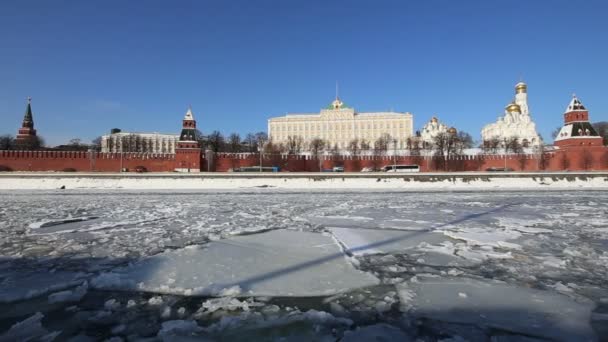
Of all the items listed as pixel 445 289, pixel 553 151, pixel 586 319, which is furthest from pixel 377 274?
pixel 553 151

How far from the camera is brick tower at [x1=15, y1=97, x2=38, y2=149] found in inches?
2399

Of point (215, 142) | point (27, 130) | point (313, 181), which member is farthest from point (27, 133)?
point (313, 181)

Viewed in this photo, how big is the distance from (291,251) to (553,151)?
5274cm

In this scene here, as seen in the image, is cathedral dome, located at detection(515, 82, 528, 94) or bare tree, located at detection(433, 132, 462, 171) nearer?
bare tree, located at detection(433, 132, 462, 171)

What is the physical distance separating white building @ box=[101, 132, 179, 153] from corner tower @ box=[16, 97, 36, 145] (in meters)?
13.1

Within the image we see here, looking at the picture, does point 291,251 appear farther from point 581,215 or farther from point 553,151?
point 553,151

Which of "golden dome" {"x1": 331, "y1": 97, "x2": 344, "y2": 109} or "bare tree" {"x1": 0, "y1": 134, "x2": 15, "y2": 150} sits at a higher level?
"golden dome" {"x1": 331, "y1": 97, "x2": 344, "y2": 109}

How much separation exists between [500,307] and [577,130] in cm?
5311

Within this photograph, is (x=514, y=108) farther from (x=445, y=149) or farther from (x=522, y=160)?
(x=522, y=160)

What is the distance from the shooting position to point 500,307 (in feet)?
10.7

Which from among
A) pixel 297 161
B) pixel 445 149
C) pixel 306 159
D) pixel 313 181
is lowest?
pixel 313 181

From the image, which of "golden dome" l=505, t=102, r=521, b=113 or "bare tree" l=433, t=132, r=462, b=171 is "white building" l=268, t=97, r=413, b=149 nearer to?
"golden dome" l=505, t=102, r=521, b=113

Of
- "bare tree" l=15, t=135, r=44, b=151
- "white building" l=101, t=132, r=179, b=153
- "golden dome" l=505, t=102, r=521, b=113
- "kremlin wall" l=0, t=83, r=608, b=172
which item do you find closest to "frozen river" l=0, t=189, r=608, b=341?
"kremlin wall" l=0, t=83, r=608, b=172

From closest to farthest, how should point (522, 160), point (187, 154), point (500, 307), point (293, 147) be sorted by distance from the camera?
point (500, 307) < point (187, 154) < point (522, 160) < point (293, 147)
